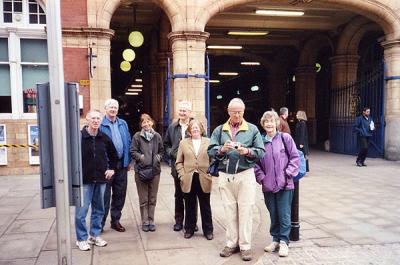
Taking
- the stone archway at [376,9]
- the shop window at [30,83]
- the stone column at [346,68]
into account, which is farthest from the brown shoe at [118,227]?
the stone column at [346,68]

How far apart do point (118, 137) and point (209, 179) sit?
1414 millimetres

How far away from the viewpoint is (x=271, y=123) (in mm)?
4484

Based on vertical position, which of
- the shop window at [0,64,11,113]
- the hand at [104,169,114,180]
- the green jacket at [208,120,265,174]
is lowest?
the hand at [104,169,114,180]

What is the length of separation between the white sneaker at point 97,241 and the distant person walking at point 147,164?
749 mm

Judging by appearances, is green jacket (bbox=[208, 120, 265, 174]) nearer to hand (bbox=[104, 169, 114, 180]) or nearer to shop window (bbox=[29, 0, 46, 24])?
hand (bbox=[104, 169, 114, 180])

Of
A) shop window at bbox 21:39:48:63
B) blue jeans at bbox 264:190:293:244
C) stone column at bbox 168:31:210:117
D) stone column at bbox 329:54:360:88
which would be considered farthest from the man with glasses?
stone column at bbox 329:54:360:88

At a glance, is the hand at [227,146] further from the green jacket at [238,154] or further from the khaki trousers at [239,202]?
the khaki trousers at [239,202]

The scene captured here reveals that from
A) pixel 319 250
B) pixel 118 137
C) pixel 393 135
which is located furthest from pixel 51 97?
pixel 393 135

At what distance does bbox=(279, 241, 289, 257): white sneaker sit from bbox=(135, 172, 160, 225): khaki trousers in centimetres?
192

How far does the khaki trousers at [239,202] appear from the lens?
14.5 feet

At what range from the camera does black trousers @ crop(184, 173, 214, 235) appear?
16.8 ft

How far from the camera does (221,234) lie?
17.6ft

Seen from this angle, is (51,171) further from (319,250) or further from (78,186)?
(319,250)

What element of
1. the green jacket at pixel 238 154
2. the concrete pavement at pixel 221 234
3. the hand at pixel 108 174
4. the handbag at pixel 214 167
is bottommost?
the concrete pavement at pixel 221 234
